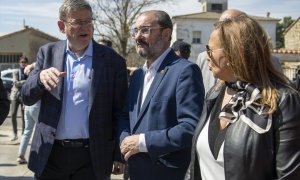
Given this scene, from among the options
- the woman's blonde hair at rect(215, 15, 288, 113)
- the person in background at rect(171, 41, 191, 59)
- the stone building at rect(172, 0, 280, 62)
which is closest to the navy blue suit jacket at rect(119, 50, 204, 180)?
the woman's blonde hair at rect(215, 15, 288, 113)

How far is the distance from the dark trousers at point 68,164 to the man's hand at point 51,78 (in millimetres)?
543

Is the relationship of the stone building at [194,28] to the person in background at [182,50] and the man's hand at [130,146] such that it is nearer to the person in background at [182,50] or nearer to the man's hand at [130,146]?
the person in background at [182,50]

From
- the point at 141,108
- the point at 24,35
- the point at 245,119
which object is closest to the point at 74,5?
the point at 141,108

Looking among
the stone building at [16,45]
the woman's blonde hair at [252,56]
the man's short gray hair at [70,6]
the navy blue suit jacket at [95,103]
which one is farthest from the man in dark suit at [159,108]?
the stone building at [16,45]

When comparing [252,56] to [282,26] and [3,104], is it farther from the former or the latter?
[282,26]

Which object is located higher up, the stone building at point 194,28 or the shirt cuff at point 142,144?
the stone building at point 194,28

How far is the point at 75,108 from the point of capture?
10.9 ft

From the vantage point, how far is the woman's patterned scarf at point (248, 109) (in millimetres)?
1989

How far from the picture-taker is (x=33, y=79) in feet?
10.9

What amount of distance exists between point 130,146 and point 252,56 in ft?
Result: 4.22

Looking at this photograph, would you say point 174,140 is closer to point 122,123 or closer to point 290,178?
point 122,123

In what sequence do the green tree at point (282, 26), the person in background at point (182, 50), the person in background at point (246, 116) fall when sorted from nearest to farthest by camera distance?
1. the person in background at point (246, 116)
2. the person in background at point (182, 50)
3. the green tree at point (282, 26)

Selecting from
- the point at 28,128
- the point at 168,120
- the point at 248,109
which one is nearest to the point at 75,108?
the point at 168,120

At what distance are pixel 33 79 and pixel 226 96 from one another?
1.60m
